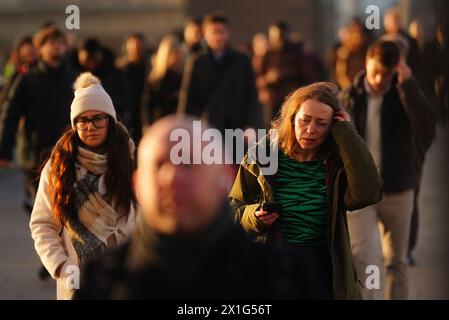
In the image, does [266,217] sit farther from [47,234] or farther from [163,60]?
[163,60]

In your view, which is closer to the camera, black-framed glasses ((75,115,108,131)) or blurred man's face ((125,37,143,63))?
black-framed glasses ((75,115,108,131))

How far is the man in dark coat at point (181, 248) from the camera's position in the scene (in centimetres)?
267

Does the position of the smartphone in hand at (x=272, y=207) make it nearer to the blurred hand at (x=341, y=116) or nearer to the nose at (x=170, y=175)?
the blurred hand at (x=341, y=116)

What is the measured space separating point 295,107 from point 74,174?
97 cm

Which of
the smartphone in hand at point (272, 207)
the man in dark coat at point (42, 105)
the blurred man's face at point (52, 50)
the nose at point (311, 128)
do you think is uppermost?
the blurred man's face at point (52, 50)

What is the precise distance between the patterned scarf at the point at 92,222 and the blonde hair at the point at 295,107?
2.47 feet

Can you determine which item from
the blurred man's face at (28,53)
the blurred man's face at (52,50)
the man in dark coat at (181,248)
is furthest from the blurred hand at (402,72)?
the blurred man's face at (28,53)

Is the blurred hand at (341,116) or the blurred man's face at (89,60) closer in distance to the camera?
the blurred hand at (341,116)

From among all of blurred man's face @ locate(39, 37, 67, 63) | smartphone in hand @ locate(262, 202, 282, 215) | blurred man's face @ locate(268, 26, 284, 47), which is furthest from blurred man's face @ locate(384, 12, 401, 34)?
smartphone in hand @ locate(262, 202, 282, 215)

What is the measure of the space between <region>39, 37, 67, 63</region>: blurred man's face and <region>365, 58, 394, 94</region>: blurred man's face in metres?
2.62

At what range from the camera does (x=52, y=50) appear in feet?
27.8

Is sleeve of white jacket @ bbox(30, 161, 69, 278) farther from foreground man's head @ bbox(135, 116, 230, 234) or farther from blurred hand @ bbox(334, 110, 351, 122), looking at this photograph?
foreground man's head @ bbox(135, 116, 230, 234)

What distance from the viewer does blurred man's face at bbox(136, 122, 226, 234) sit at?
265cm
